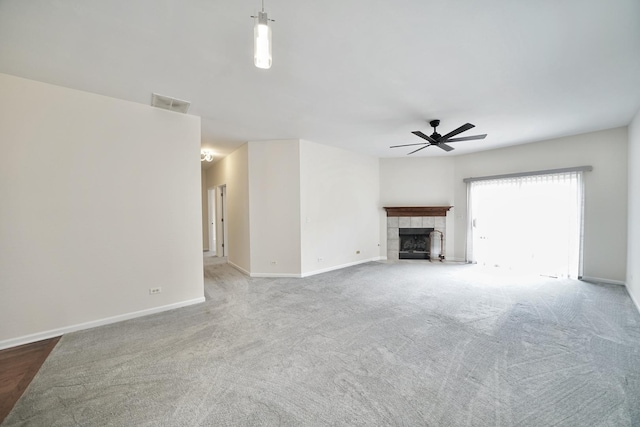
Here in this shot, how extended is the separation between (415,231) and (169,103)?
6214 millimetres

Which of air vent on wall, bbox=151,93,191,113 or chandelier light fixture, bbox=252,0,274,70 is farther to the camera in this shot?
air vent on wall, bbox=151,93,191,113

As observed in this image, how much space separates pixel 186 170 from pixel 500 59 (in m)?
4.00

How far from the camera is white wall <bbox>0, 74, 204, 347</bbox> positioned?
8.62 feet

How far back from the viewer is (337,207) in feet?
19.5

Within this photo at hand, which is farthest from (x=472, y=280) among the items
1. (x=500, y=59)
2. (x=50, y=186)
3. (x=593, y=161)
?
(x=50, y=186)

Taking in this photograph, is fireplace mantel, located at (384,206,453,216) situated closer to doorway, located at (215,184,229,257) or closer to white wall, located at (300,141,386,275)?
white wall, located at (300,141,386,275)

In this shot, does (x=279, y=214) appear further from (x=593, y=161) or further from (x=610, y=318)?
(x=593, y=161)

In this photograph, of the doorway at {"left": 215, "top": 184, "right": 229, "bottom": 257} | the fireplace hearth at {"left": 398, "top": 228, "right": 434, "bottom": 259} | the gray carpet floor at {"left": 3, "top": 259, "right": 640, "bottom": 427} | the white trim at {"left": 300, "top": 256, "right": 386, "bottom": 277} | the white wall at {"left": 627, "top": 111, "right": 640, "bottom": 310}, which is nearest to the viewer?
the gray carpet floor at {"left": 3, "top": 259, "right": 640, "bottom": 427}

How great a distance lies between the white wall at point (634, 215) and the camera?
3.60 meters

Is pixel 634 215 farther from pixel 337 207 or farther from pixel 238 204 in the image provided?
pixel 238 204

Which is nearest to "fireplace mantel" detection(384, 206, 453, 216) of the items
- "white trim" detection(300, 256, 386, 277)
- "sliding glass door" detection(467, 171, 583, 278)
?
"sliding glass door" detection(467, 171, 583, 278)

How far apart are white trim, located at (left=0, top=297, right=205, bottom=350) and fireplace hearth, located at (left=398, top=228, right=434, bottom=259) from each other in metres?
5.28

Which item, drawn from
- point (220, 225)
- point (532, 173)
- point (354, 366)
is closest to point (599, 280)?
point (532, 173)

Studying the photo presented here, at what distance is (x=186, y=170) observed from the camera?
3680 mm
